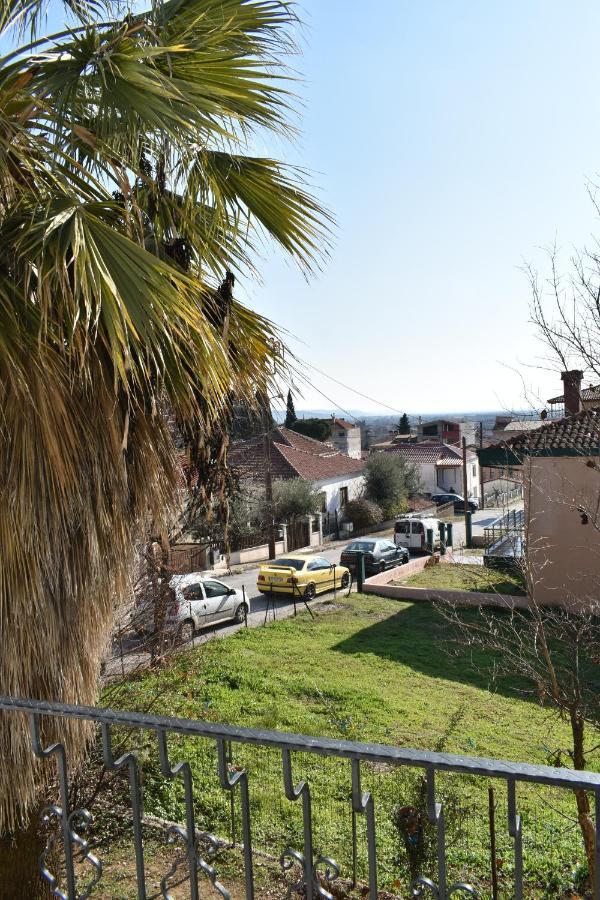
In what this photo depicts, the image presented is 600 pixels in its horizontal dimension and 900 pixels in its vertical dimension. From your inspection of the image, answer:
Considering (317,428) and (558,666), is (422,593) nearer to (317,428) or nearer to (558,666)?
(558,666)

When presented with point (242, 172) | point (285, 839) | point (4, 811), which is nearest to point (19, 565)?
point (4, 811)

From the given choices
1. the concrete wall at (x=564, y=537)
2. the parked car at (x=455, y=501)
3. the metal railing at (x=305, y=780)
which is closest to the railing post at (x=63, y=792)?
the metal railing at (x=305, y=780)

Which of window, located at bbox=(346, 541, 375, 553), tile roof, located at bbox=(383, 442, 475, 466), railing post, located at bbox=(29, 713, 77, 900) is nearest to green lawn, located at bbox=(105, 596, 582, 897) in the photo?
railing post, located at bbox=(29, 713, 77, 900)

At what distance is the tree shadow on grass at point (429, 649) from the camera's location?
10.6m

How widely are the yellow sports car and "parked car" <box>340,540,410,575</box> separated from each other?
2.55 metres

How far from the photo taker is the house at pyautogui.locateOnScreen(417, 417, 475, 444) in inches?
2613

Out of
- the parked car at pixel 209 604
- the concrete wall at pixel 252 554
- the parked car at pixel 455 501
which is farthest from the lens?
→ the parked car at pixel 455 501

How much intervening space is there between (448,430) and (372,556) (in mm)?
48757

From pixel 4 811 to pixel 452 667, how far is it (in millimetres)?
9664

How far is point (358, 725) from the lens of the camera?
8023mm

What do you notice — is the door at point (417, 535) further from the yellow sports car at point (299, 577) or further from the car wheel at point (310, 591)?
the car wheel at point (310, 591)

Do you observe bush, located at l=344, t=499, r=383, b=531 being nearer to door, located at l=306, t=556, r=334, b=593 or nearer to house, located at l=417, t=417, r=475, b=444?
door, located at l=306, t=556, r=334, b=593

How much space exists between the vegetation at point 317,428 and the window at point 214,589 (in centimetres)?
4034

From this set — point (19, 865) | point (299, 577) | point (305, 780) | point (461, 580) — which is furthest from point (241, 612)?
point (305, 780)
